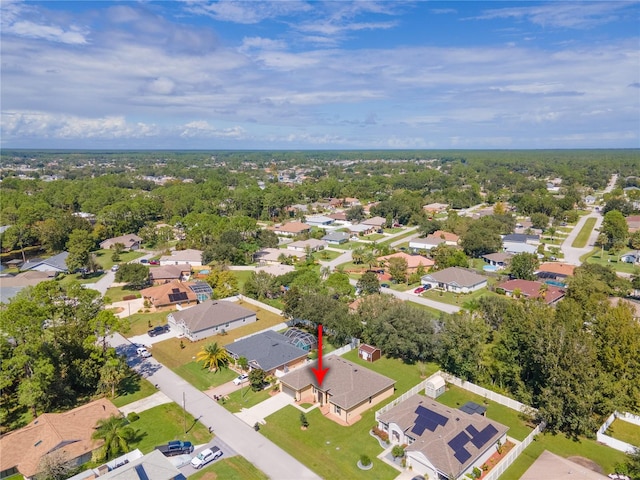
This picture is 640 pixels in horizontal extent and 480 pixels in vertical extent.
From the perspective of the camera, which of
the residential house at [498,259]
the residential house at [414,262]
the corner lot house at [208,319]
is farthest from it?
the residential house at [498,259]

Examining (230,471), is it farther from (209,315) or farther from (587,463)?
(209,315)

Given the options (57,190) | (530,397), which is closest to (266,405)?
(530,397)

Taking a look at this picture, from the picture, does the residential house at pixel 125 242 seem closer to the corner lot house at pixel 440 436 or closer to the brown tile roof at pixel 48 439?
the brown tile roof at pixel 48 439

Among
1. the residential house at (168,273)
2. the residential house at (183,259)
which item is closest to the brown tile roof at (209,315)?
the residential house at (168,273)

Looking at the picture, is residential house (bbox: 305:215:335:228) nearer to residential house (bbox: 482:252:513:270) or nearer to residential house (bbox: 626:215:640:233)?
residential house (bbox: 482:252:513:270)

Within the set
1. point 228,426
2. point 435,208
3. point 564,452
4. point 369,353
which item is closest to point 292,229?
point 435,208

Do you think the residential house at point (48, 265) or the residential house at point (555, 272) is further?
the residential house at point (48, 265)

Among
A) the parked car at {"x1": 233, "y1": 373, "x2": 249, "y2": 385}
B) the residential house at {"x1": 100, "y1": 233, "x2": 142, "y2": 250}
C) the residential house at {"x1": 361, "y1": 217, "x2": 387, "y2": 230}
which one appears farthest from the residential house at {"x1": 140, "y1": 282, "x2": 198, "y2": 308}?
the residential house at {"x1": 361, "y1": 217, "x2": 387, "y2": 230}

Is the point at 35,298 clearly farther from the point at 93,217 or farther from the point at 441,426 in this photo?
the point at 93,217
